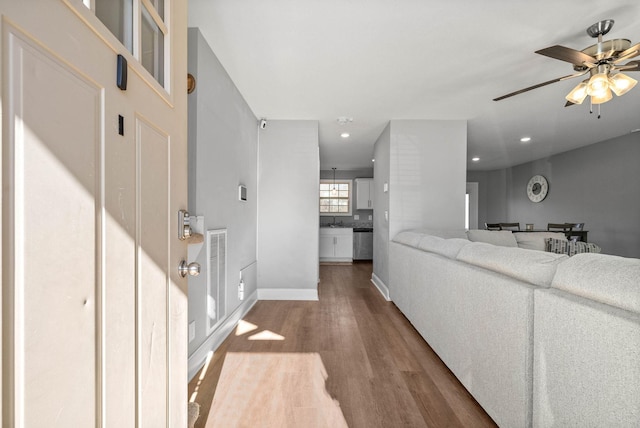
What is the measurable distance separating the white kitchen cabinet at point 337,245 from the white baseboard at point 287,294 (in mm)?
3096

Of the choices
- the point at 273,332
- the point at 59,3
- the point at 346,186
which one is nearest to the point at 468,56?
the point at 59,3

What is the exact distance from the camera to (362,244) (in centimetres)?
734

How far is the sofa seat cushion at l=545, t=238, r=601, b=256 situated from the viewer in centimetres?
314

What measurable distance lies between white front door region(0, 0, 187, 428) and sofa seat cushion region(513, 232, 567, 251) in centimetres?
432

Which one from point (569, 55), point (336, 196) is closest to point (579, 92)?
point (569, 55)

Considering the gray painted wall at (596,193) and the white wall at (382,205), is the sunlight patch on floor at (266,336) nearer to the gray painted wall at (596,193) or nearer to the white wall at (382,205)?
the white wall at (382,205)

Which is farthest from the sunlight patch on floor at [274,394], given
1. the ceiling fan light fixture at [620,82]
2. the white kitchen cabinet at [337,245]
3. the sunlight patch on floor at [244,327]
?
the white kitchen cabinet at [337,245]

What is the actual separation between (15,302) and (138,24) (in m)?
0.71

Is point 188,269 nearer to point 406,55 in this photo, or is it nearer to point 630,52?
point 406,55

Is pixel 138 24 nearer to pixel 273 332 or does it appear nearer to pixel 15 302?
pixel 15 302

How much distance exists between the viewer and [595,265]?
1.07 metres

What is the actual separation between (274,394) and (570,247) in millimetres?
3501

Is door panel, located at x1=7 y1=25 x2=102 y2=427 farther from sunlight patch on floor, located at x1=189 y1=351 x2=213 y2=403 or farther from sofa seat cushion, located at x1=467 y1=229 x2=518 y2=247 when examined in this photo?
sofa seat cushion, located at x1=467 y1=229 x2=518 y2=247

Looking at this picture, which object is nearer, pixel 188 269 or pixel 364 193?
pixel 188 269
